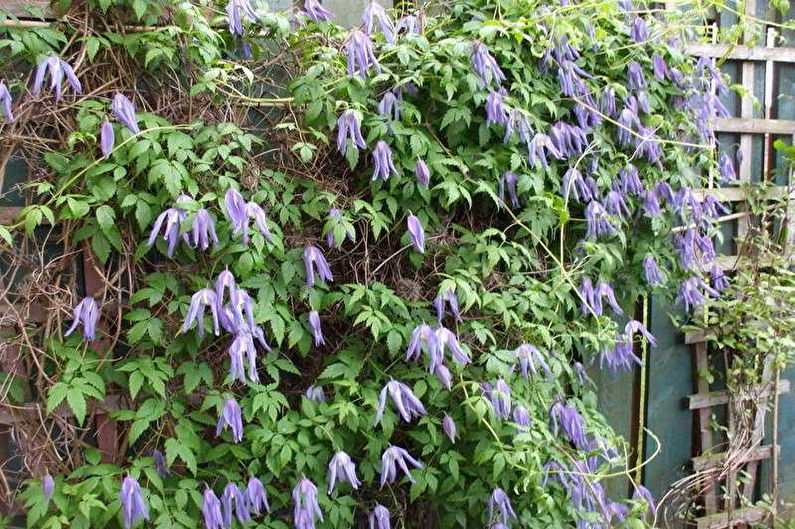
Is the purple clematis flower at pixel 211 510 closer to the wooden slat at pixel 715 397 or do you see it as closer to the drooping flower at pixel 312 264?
the drooping flower at pixel 312 264

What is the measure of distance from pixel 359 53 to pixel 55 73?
0.81 metres

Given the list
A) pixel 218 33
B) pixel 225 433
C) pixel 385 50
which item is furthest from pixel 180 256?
pixel 385 50

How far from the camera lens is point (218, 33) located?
2289 millimetres

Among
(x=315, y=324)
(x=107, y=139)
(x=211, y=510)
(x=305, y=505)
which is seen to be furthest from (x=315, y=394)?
(x=107, y=139)

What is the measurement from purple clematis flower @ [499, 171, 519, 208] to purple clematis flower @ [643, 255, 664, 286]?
0.66 metres

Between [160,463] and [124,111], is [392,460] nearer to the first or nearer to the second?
[160,463]

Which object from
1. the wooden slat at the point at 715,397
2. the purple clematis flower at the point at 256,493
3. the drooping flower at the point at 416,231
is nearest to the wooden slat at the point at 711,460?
the wooden slat at the point at 715,397

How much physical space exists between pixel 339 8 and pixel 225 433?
4.60ft

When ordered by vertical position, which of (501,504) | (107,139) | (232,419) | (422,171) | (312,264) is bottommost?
(501,504)

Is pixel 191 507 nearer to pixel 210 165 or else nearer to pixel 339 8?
pixel 210 165

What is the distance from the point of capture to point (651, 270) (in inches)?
115

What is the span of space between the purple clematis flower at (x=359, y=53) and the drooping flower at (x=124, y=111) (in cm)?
62

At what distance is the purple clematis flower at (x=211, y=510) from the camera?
208cm

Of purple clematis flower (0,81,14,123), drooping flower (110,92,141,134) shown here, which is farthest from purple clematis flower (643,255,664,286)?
purple clematis flower (0,81,14,123)
